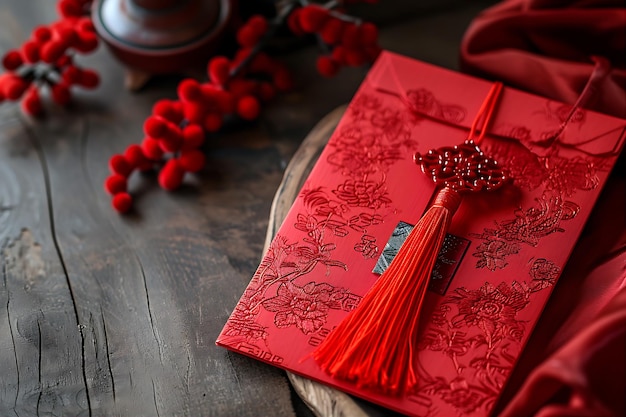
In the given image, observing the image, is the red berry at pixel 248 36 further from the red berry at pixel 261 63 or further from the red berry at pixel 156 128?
the red berry at pixel 156 128

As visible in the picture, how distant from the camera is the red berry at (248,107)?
3.58 feet

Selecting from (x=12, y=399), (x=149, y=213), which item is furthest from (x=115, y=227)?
(x=12, y=399)

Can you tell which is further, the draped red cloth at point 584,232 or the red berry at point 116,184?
the red berry at point 116,184

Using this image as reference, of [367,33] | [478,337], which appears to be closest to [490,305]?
[478,337]

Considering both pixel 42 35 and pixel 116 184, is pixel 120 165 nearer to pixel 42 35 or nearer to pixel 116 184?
pixel 116 184

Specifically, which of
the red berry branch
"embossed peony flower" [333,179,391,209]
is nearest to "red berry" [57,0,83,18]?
the red berry branch

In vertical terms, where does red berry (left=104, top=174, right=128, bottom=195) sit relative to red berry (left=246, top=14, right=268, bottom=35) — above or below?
below

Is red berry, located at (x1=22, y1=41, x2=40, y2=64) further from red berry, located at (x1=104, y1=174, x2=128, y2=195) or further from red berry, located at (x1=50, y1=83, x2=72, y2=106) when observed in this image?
red berry, located at (x1=104, y1=174, x2=128, y2=195)

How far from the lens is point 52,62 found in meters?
1.11

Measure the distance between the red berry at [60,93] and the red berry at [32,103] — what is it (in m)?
0.03

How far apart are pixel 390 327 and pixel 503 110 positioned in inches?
14.1

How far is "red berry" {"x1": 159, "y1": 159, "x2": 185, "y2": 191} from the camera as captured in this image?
104cm

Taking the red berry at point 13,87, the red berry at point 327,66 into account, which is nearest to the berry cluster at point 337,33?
the red berry at point 327,66

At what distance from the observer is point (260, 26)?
3.62ft
